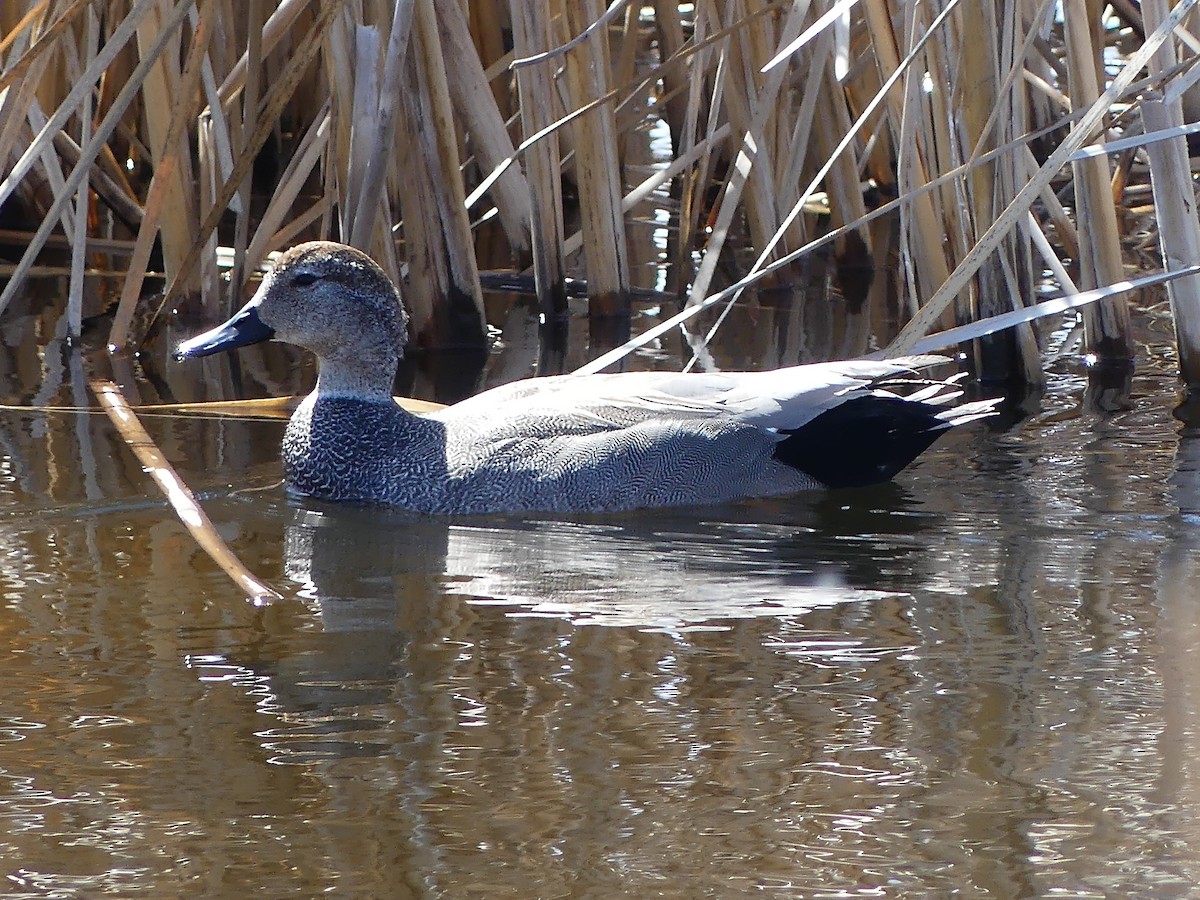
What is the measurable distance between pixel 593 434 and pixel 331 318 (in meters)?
0.99

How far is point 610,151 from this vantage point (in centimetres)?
673

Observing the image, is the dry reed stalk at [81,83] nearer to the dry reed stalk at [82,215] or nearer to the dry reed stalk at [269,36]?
the dry reed stalk at [82,215]

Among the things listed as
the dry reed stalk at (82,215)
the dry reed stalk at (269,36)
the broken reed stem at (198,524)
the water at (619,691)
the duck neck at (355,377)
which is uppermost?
the dry reed stalk at (269,36)

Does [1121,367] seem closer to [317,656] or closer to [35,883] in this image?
[317,656]

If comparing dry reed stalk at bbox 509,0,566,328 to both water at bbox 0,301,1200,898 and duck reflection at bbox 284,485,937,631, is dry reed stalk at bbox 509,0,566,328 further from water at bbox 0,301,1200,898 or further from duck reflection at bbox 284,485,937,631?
water at bbox 0,301,1200,898

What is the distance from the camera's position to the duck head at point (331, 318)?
5.68 metres

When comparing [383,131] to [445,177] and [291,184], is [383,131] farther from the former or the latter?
[291,184]

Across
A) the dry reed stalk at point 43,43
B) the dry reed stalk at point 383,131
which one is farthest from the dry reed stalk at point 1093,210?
the dry reed stalk at point 43,43

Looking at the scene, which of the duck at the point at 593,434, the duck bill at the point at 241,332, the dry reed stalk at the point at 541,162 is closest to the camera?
the duck at the point at 593,434

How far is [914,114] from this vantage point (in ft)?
18.2

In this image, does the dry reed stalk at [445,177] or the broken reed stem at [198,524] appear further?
the dry reed stalk at [445,177]

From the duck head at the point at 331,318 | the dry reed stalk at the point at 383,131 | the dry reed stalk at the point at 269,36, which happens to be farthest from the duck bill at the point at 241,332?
the dry reed stalk at the point at 269,36

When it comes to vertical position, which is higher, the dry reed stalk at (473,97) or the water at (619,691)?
the dry reed stalk at (473,97)

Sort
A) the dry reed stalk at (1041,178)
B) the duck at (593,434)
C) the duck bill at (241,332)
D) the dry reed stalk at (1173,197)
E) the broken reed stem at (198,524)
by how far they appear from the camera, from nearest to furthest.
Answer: the broken reed stem at (198,524) < the dry reed stalk at (1041,178) < the duck at (593,434) < the dry reed stalk at (1173,197) < the duck bill at (241,332)
